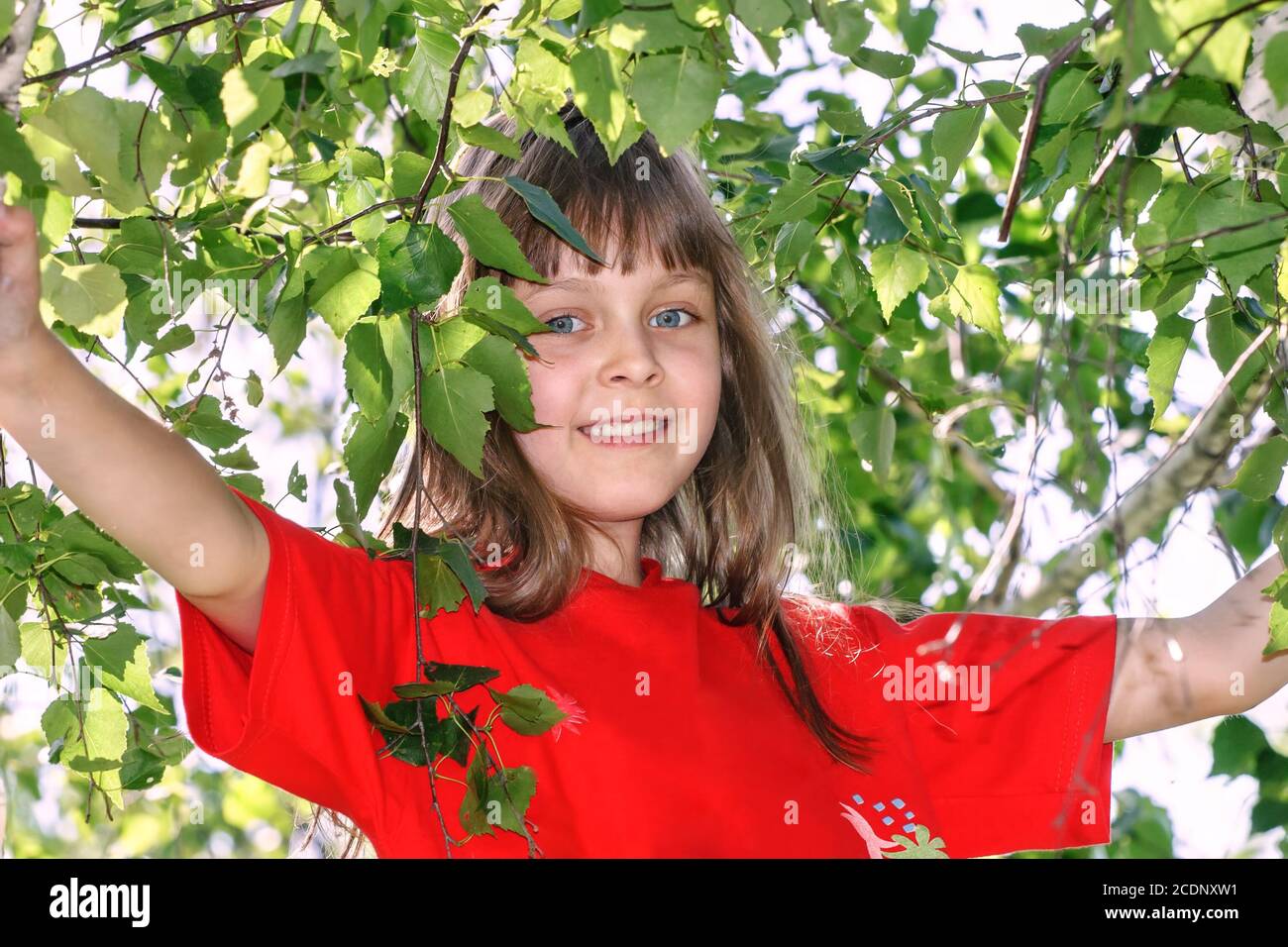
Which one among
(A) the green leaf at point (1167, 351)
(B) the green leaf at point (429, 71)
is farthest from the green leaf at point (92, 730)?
(A) the green leaf at point (1167, 351)

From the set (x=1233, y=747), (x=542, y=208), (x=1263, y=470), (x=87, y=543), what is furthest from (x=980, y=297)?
(x=1233, y=747)

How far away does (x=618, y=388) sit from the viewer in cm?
155

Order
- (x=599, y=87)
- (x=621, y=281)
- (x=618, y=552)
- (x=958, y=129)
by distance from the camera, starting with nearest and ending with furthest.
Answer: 1. (x=599, y=87)
2. (x=958, y=129)
3. (x=621, y=281)
4. (x=618, y=552)

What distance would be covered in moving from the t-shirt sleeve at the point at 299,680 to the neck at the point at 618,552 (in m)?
0.38

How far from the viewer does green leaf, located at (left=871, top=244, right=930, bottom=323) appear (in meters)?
1.51

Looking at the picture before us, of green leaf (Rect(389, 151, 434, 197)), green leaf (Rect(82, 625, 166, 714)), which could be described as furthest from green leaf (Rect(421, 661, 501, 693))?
green leaf (Rect(82, 625, 166, 714))

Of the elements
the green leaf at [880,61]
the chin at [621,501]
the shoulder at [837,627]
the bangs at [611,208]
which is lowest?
the shoulder at [837,627]

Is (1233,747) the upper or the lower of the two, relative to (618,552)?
lower

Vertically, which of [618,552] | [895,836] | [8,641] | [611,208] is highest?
[611,208]

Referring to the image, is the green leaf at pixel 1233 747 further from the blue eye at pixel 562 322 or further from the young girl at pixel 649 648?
the blue eye at pixel 562 322

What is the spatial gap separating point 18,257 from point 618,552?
86 centimetres

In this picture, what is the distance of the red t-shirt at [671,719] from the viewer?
125 centimetres

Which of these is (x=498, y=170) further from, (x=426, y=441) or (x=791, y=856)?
(x=791, y=856)

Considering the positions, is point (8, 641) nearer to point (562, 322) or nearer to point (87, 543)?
point (87, 543)
